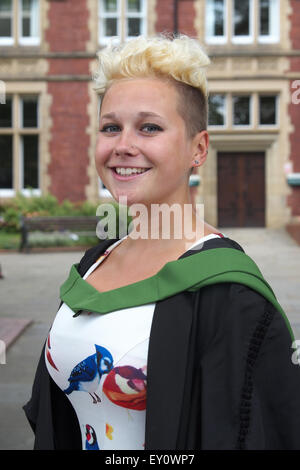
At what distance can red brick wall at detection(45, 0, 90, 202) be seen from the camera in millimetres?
17906

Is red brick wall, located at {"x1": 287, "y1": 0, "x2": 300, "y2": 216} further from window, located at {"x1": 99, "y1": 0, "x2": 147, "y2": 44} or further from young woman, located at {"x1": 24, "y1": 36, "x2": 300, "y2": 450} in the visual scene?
young woman, located at {"x1": 24, "y1": 36, "x2": 300, "y2": 450}

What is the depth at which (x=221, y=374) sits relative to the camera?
115cm

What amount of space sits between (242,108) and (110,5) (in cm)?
584

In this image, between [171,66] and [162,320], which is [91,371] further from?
[171,66]

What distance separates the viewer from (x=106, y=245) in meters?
1.66

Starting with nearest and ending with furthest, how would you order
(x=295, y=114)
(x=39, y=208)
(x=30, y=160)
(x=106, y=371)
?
(x=106, y=371), (x=39, y=208), (x=295, y=114), (x=30, y=160)

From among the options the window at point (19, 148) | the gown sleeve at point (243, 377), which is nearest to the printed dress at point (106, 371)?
the gown sleeve at point (243, 377)

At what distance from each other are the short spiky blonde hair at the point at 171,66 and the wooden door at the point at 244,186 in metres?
17.0

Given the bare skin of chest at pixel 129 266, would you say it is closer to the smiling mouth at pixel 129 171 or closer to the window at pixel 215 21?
the smiling mouth at pixel 129 171

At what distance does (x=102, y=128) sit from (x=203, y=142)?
0.87 feet

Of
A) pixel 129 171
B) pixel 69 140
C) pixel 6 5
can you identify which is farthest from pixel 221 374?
pixel 6 5

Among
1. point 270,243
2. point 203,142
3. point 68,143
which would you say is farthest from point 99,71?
point 68,143

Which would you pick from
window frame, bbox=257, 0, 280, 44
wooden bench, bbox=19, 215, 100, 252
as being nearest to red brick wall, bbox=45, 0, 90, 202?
wooden bench, bbox=19, 215, 100, 252

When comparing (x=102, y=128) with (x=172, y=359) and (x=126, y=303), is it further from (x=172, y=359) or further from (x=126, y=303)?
(x=172, y=359)
